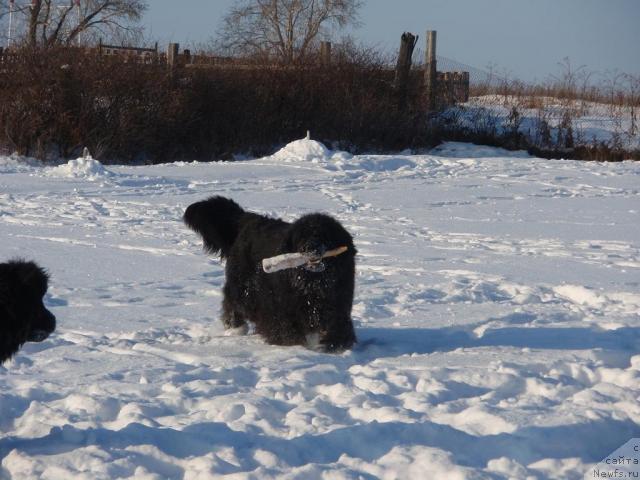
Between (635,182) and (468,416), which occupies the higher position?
(635,182)

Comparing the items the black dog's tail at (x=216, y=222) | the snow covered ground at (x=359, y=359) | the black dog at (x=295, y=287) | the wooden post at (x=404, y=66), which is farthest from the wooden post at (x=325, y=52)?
the black dog at (x=295, y=287)

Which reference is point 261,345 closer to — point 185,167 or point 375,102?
point 185,167

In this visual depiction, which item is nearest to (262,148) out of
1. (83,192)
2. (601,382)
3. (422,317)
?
(83,192)

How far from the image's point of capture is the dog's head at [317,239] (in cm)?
595

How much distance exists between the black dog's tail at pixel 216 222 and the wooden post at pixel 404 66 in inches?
686

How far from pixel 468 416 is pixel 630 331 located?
92.0 inches

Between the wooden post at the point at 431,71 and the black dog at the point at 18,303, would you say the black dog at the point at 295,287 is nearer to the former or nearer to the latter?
the black dog at the point at 18,303

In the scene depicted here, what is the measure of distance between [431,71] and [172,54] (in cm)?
735

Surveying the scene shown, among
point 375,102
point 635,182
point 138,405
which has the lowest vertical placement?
point 138,405

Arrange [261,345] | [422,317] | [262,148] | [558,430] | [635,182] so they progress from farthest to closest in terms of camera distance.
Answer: [262,148]
[635,182]
[422,317]
[261,345]
[558,430]

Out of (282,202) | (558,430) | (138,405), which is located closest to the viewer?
(558,430)

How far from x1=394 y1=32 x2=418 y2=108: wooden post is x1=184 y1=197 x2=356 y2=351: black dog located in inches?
707

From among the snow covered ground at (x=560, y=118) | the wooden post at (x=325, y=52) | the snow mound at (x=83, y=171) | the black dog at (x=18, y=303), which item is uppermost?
the wooden post at (x=325, y=52)

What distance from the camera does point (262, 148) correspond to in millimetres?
22234
